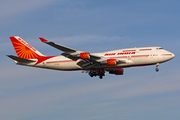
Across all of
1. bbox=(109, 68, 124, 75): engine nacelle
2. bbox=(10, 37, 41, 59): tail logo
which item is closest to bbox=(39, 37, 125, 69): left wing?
bbox=(109, 68, 124, 75): engine nacelle

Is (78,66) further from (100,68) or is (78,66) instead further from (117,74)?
(117,74)

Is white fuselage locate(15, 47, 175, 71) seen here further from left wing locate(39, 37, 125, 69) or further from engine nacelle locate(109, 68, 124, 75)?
engine nacelle locate(109, 68, 124, 75)

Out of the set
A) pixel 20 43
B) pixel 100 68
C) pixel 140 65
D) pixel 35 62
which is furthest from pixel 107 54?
pixel 20 43

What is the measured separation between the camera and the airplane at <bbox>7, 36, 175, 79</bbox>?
5556cm

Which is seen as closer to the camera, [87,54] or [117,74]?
[87,54]

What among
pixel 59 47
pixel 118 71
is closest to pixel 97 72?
pixel 118 71

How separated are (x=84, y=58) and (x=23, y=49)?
17538 mm

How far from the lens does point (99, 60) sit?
2247 inches

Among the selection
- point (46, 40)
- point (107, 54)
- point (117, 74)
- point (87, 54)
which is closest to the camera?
point (46, 40)

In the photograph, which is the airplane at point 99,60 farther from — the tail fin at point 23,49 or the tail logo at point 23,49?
the tail logo at point 23,49

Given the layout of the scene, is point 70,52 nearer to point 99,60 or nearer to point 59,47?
point 59,47

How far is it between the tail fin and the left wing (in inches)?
437

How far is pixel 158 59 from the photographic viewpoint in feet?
186

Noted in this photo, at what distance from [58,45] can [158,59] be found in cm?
1934
